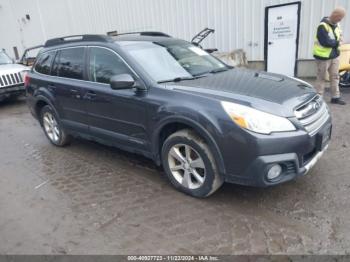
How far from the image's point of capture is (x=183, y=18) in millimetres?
10648

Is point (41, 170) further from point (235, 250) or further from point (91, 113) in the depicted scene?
point (235, 250)

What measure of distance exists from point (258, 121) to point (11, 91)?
829 centimetres

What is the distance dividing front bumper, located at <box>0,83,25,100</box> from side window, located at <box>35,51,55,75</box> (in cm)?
415

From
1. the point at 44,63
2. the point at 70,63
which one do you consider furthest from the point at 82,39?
the point at 44,63

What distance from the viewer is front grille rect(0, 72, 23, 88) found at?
905cm

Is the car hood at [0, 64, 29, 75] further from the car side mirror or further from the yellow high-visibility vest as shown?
the yellow high-visibility vest

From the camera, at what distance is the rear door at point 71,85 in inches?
179

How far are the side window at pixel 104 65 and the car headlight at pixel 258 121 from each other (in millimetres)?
1476

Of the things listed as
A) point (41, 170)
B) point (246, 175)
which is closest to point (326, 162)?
point (246, 175)

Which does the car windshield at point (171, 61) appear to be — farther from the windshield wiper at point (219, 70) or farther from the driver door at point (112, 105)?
the driver door at point (112, 105)

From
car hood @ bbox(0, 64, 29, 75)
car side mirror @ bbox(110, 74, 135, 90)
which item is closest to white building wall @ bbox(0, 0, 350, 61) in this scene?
car hood @ bbox(0, 64, 29, 75)

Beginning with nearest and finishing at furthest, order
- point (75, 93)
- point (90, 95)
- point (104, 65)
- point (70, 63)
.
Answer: point (104, 65)
point (90, 95)
point (75, 93)
point (70, 63)

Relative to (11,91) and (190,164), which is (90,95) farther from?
(11,91)

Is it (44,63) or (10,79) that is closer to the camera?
(44,63)
